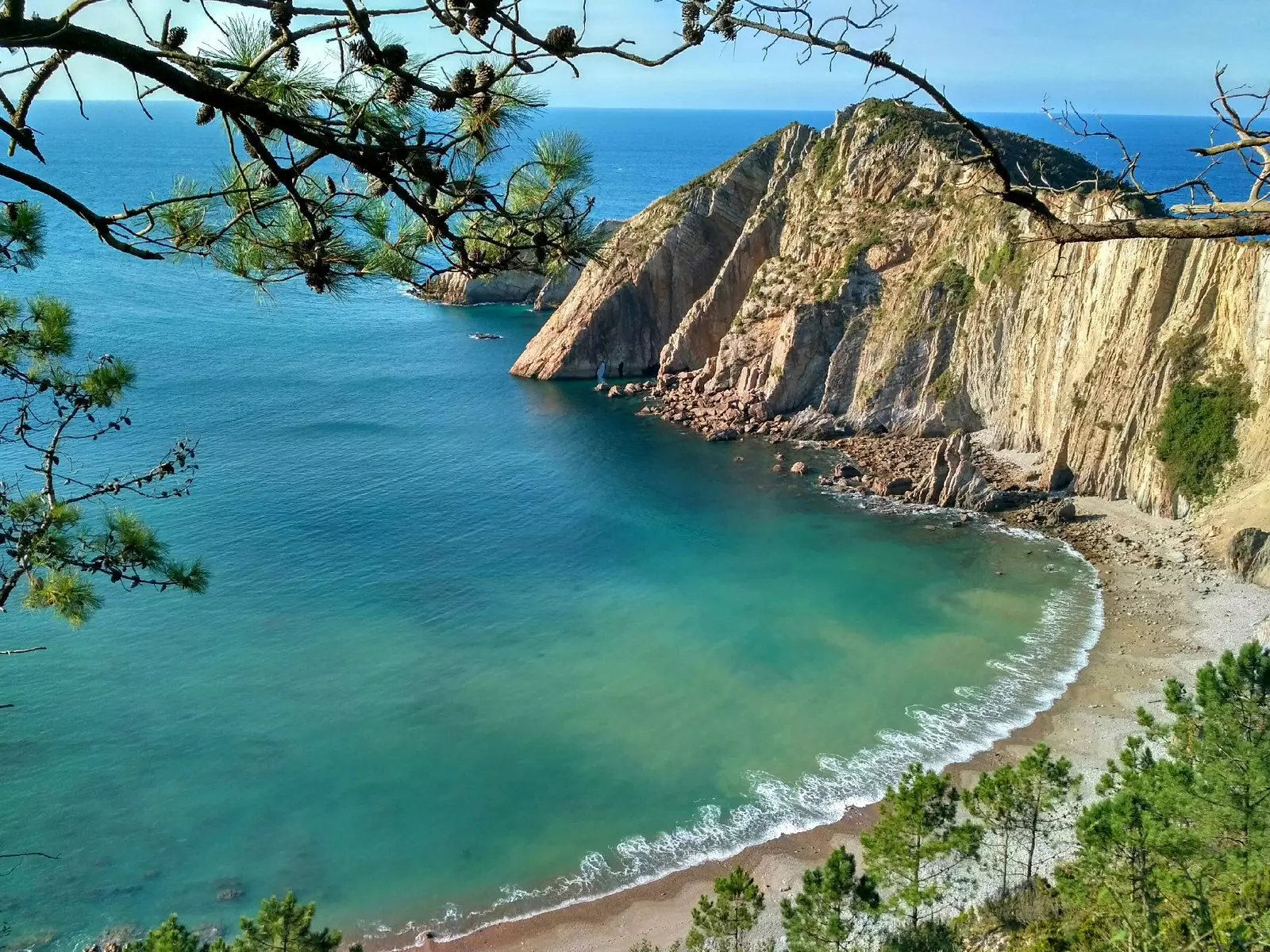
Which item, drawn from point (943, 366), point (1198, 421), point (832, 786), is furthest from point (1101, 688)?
point (943, 366)

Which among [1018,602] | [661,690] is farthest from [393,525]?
[1018,602]

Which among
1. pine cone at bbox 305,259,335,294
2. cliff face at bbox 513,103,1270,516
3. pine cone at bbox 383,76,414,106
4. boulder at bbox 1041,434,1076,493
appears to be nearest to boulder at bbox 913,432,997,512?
boulder at bbox 1041,434,1076,493

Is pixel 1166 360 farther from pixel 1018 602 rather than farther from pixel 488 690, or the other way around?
pixel 488 690

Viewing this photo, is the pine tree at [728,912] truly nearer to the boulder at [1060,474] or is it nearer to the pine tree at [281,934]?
the pine tree at [281,934]

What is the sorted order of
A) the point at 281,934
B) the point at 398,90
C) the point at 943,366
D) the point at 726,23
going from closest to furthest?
the point at 726,23, the point at 398,90, the point at 281,934, the point at 943,366

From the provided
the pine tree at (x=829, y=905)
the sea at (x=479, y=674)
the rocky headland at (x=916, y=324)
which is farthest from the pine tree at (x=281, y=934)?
the rocky headland at (x=916, y=324)

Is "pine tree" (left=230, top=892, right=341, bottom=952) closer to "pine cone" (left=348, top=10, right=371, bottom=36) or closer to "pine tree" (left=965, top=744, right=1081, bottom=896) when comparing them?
"pine tree" (left=965, top=744, right=1081, bottom=896)

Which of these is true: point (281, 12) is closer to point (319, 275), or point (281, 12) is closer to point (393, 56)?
point (393, 56)
